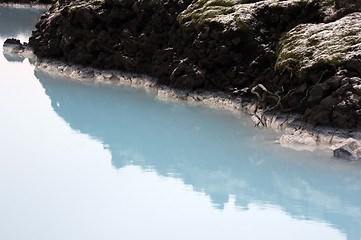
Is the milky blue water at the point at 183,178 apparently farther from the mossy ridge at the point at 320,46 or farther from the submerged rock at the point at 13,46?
the submerged rock at the point at 13,46

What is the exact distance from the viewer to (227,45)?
23859mm

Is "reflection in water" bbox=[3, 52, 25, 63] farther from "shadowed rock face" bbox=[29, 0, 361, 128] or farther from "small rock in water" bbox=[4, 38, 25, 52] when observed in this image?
"shadowed rock face" bbox=[29, 0, 361, 128]

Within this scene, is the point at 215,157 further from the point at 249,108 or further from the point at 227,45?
the point at 227,45

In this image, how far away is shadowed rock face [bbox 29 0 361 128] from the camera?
769 inches

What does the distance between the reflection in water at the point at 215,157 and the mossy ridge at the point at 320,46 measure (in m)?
3.62

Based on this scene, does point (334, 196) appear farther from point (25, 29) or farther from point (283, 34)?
point (25, 29)

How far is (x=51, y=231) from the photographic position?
12617 mm

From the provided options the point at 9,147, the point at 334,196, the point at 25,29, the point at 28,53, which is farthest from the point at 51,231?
the point at 25,29

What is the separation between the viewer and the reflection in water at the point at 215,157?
14.6 meters

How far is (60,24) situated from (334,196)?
1009 inches

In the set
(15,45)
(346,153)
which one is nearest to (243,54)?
(346,153)

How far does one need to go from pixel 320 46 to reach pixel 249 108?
4.54 meters

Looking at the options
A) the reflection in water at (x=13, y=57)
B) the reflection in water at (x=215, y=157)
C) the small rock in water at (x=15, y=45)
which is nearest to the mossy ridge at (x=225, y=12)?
the reflection in water at (x=215, y=157)

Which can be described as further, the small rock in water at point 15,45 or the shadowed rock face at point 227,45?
the small rock in water at point 15,45
